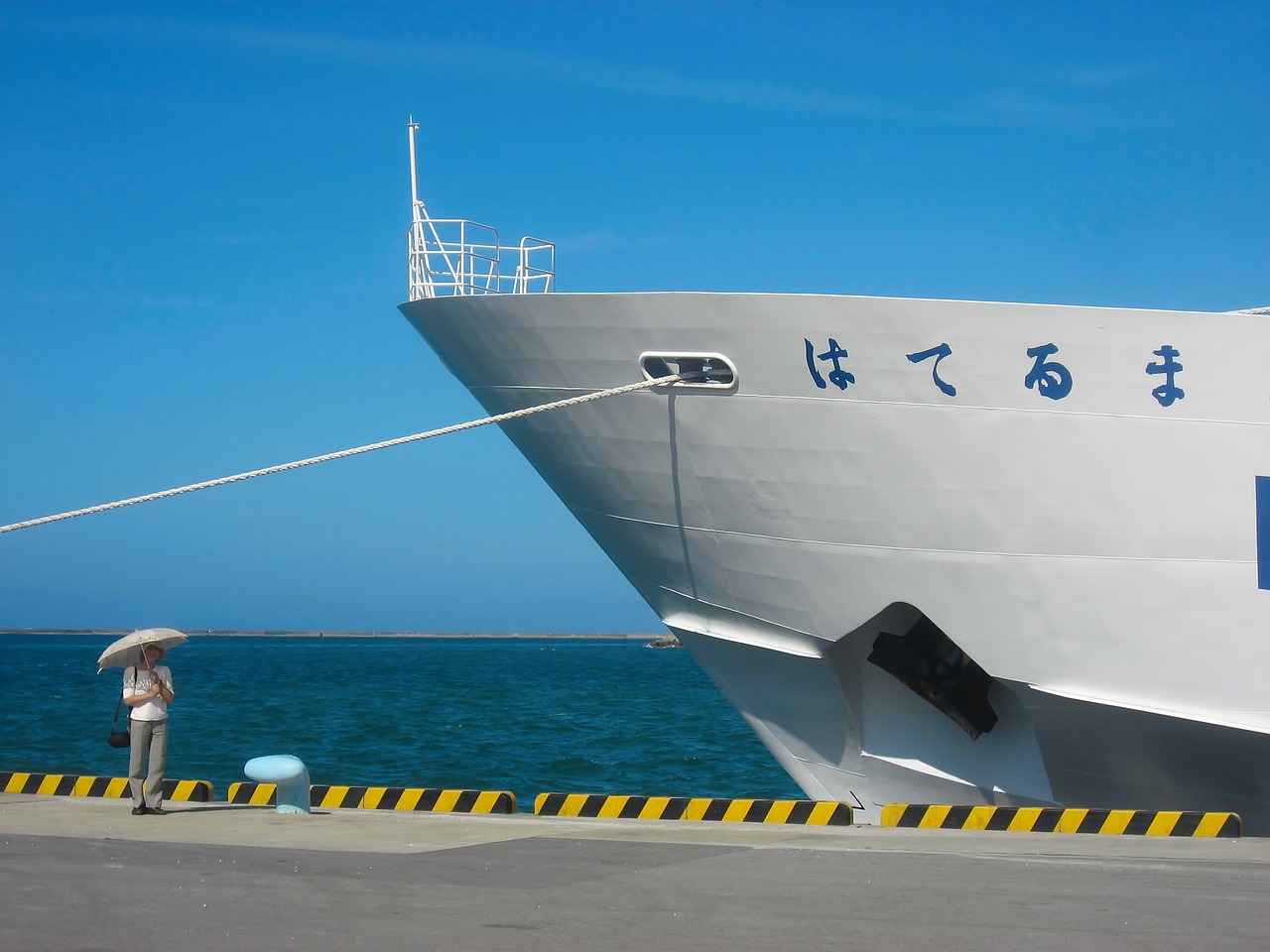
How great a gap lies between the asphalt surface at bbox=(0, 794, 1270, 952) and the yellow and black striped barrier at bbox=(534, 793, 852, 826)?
1.61 ft

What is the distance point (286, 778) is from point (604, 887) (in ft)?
12.1

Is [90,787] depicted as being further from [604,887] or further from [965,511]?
[965,511]

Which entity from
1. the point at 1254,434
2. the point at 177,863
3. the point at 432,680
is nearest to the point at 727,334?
the point at 1254,434

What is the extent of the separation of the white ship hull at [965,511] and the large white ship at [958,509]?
0.05 feet

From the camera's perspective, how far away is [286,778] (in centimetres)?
870

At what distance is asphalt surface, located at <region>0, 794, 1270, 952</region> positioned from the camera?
4.69m

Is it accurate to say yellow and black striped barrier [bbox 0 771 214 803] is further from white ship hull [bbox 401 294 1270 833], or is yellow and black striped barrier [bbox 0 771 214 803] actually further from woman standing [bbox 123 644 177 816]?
white ship hull [bbox 401 294 1270 833]

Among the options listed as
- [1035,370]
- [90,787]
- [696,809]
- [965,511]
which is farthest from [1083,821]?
[90,787]

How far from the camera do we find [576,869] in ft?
20.3

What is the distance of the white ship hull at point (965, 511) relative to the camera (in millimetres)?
8281

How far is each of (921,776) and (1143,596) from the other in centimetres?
222

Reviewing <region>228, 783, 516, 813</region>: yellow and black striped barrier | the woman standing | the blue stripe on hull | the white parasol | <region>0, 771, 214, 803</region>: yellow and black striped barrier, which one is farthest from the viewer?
<region>0, 771, 214, 803</region>: yellow and black striped barrier

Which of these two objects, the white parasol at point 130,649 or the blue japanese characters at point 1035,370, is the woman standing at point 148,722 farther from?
the blue japanese characters at point 1035,370

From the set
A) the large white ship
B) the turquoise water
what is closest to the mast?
the large white ship
